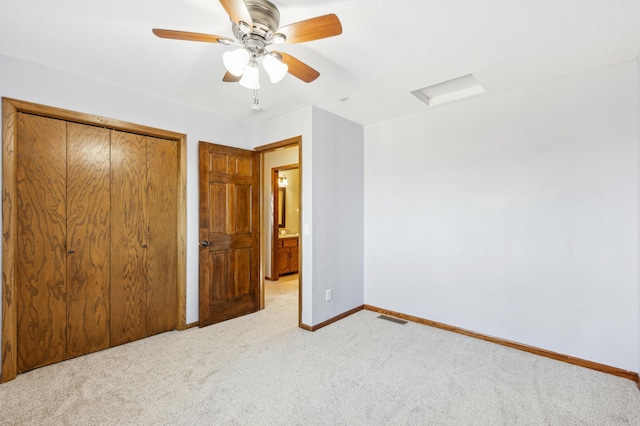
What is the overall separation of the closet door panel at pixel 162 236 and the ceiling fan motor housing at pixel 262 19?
77.3 inches

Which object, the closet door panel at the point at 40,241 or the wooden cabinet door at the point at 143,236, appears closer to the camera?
the closet door panel at the point at 40,241

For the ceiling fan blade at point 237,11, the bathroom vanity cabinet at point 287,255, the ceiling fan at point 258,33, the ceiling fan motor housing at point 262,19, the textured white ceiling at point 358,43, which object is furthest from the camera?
the bathroom vanity cabinet at point 287,255

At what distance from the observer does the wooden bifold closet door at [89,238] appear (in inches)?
96.0

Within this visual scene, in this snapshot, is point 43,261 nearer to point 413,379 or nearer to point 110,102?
point 110,102

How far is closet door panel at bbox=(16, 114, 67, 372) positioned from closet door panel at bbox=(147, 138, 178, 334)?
698 mm

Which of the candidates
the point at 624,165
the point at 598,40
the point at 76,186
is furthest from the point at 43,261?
the point at 624,165

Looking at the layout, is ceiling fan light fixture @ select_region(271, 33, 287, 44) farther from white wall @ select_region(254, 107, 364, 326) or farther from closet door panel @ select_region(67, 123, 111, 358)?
closet door panel @ select_region(67, 123, 111, 358)

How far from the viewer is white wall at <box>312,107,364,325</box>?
3379 mm

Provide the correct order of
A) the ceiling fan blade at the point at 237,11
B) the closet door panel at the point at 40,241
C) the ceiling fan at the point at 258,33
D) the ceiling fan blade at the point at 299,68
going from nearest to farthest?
the ceiling fan blade at the point at 237,11, the ceiling fan at the point at 258,33, the ceiling fan blade at the point at 299,68, the closet door panel at the point at 40,241

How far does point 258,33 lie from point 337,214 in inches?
88.4

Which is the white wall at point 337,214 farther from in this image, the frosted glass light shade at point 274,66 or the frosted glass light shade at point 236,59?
the frosted glass light shade at point 236,59

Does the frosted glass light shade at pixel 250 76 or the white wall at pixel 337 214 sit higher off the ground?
the frosted glass light shade at pixel 250 76

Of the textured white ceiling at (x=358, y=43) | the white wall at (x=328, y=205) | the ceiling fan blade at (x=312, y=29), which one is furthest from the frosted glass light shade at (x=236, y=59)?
the white wall at (x=328, y=205)

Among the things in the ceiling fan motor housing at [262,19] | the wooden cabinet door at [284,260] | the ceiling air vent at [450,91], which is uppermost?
the ceiling air vent at [450,91]
